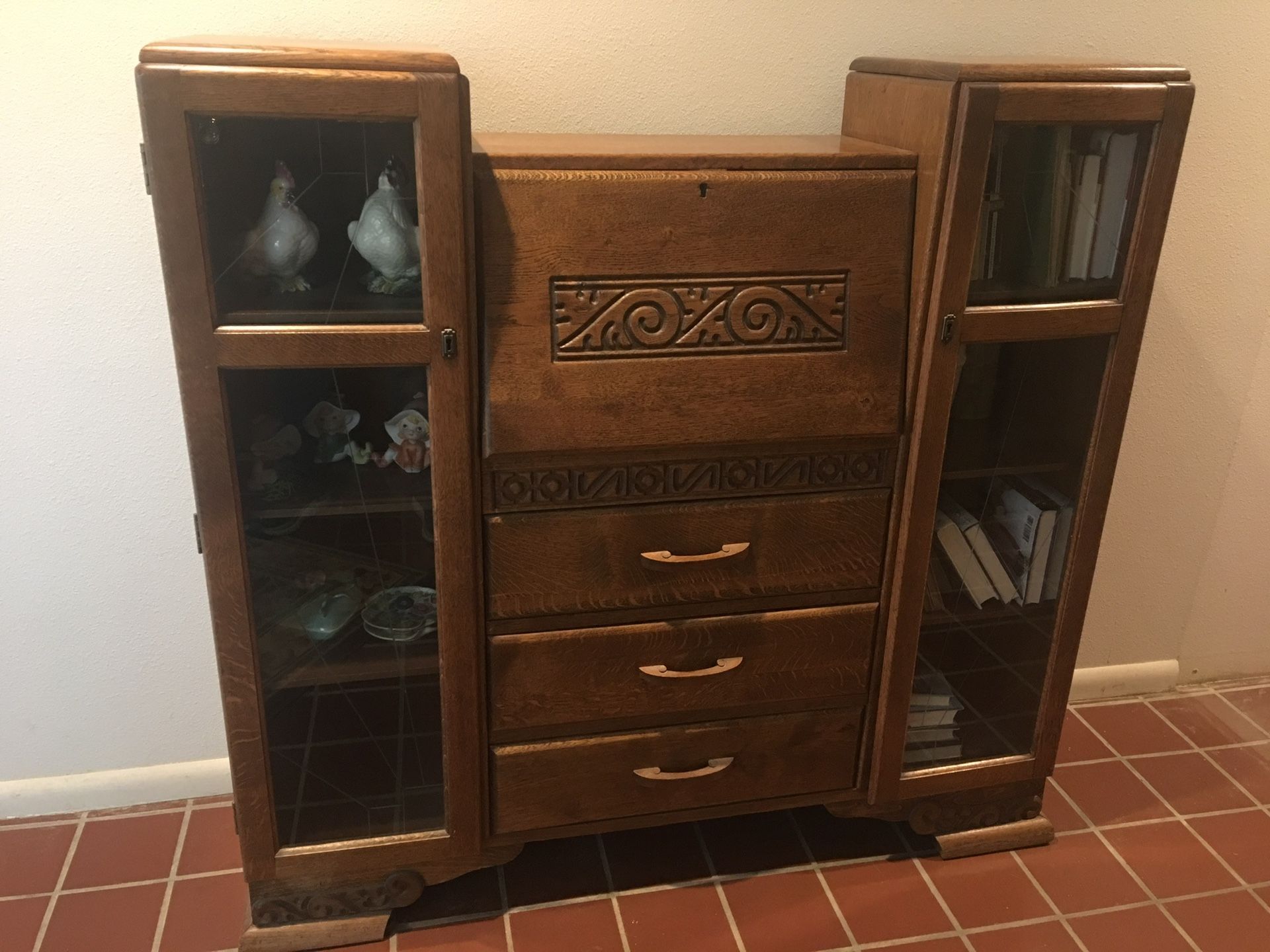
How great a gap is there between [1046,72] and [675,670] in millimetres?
927

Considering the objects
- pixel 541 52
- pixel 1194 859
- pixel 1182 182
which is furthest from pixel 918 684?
pixel 541 52

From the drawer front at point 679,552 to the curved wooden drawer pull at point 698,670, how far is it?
3.9 inches

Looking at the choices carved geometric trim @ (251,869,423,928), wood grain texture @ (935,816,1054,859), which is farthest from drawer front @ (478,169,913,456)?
wood grain texture @ (935,816,1054,859)

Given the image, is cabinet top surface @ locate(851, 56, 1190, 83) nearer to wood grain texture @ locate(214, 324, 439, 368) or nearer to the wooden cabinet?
the wooden cabinet

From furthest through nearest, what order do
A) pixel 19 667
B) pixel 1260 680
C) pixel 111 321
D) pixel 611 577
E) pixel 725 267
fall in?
pixel 1260 680, pixel 19 667, pixel 111 321, pixel 611 577, pixel 725 267

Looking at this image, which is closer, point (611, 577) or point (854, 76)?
point (611, 577)

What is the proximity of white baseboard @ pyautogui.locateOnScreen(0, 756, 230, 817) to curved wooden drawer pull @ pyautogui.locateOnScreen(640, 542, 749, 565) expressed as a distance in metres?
0.90

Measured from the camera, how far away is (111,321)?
59.4 inches

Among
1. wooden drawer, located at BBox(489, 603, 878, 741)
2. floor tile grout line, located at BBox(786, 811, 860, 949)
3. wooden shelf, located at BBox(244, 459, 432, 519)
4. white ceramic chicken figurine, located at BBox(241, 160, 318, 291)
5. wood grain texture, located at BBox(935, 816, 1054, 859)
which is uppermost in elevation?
white ceramic chicken figurine, located at BBox(241, 160, 318, 291)

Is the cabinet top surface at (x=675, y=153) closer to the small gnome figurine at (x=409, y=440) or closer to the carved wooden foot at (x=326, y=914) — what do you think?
the small gnome figurine at (x=409, y=440)

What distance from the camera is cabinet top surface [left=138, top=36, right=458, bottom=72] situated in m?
1.07

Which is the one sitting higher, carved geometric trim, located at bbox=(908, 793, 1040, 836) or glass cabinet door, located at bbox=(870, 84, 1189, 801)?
glass cabinet door, located at bbox=(870, 84, 1189, 801)

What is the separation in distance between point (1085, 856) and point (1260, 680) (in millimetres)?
837

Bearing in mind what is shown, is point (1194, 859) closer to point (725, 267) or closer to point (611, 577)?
point (611, 577)
